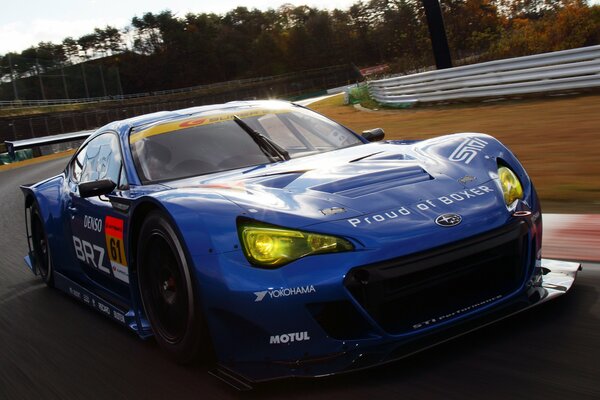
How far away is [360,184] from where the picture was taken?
3193 mm

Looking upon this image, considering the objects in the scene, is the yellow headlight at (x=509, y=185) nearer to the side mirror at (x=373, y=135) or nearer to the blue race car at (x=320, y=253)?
the blue race car at (x=320, y=253)

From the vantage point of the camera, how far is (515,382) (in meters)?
2.56

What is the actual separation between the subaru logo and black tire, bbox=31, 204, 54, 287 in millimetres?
3236

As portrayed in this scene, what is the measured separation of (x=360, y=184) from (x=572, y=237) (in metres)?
2.13

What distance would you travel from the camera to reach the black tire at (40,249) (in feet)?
17.2

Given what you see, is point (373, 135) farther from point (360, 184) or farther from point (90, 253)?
point (90, 253)

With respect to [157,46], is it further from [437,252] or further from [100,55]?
[437,252]

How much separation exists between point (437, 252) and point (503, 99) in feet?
45.3

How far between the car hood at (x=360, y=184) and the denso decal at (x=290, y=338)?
421mm

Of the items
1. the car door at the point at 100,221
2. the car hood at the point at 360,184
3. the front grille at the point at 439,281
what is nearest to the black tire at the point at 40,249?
the car door at the point at 100,221

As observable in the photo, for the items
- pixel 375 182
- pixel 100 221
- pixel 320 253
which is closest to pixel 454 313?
pixel 320 253

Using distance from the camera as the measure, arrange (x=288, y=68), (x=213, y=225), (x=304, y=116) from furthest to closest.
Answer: (x=288, y=68), (x=304, y=116), (x=213, y=225)

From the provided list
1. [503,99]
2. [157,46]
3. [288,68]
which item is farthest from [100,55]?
[503,99]

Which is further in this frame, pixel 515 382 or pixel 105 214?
pixel 105 214
